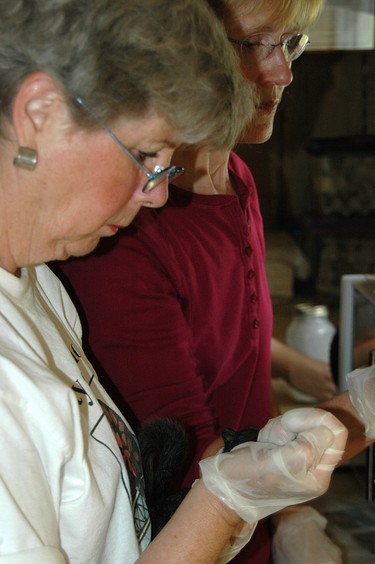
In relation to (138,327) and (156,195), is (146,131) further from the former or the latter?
(138,327)

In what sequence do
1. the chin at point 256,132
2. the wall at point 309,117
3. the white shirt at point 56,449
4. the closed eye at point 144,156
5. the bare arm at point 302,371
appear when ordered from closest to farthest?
the white shirt at point 56,449
the closed eye at point 144,156
the chin at point 256,132
the bare arm at point 302,371
the wall at point 309,117

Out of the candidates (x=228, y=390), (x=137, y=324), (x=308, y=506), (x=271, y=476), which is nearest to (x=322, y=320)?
(x=308, y=506)

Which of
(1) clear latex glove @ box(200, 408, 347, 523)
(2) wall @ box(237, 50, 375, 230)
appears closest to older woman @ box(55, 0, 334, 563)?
(1) clear latex glove @ box(200, 408, 347, 523)

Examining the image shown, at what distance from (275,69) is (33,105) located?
1.66 ft

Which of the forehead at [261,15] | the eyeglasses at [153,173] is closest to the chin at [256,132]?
the forehead at [261,15]

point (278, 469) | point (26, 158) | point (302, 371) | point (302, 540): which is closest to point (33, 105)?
point (26, 158)

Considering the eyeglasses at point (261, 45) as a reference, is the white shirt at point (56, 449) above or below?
below

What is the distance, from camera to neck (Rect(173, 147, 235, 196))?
44.6 inches

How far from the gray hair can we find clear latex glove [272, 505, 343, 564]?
700mm

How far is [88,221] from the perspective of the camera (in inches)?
30.4

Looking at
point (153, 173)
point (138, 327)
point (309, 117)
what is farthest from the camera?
point (309, 117)

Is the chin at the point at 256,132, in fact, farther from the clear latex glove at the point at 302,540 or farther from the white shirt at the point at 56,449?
the clear latex glove at the point at 302,540

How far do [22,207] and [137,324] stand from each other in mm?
315

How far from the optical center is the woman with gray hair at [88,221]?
2.21 ft
